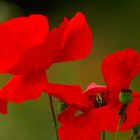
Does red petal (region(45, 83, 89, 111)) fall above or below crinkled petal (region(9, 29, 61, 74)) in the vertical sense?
below

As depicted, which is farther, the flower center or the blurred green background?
the blurred green background

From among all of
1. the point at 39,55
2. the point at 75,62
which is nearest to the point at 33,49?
the point at 39,55

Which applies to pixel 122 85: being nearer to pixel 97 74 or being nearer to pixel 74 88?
pixel 74 88

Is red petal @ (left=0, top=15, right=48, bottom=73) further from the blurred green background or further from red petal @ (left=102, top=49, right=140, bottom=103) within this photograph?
the blurred green background

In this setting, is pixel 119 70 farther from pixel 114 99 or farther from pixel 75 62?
pixel 75 62

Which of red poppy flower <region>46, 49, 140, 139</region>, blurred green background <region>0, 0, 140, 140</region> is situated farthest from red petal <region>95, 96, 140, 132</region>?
blurred green background <region>0, 0, 140, 140</region>

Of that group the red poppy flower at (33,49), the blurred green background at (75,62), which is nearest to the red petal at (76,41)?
the red poppy flower at (33,49)

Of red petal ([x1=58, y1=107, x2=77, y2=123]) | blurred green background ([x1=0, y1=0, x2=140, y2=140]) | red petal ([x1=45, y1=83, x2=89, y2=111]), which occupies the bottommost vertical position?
blurred green background ([x1=0, y1=0, x2=140, y2=140])
